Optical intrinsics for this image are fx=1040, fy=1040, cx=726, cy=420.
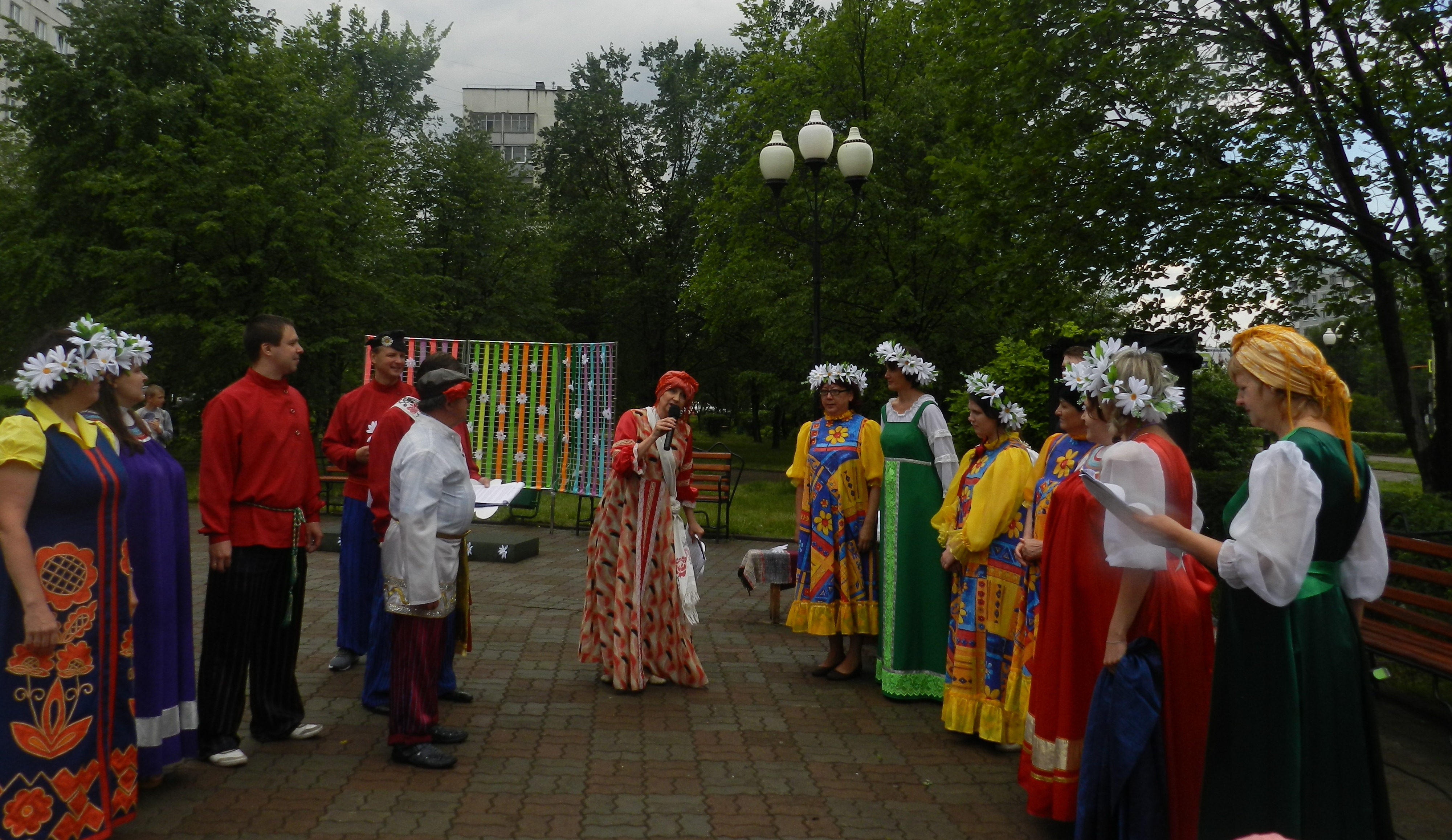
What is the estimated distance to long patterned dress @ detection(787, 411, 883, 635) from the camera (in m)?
6.54

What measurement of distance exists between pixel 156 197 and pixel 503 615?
48.1 ft

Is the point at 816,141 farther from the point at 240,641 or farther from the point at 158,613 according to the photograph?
the point at 158,613

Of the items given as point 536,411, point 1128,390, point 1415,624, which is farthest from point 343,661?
point 536,411

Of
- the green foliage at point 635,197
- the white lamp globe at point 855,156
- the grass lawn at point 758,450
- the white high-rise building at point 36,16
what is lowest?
the grass lawn at point 758,450

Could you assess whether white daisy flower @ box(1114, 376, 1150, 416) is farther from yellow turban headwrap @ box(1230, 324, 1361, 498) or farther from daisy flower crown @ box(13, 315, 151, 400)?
daisy flower crown @ box(13, 315, 151, 400)

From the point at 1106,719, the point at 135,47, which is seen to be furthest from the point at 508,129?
the point at 1106,719

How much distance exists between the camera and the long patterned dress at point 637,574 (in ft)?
20.2

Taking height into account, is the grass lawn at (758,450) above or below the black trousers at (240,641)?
below

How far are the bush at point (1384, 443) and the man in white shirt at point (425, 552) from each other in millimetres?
47694

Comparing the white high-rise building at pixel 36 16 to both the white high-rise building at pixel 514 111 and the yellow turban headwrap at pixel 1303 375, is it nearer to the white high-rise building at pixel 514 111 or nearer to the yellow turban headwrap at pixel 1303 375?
the white high-rise building at pixel 514 111

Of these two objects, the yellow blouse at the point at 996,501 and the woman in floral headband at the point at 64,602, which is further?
the yellow blouse at the point at 996,501

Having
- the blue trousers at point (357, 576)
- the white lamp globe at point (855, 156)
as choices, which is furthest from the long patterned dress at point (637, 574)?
the white lamp globe at point (855, 156)

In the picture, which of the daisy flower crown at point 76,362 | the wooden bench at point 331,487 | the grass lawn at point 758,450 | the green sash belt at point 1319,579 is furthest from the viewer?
the grass lawn at point 758,450

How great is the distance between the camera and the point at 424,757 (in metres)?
4.79
